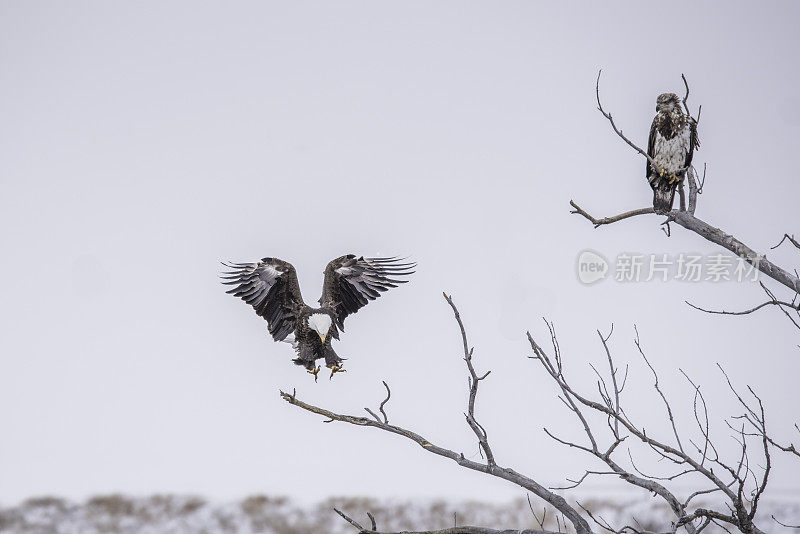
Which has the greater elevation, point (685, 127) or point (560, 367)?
point (685, 127)

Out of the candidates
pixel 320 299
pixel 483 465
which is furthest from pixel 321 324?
pixel 483 465

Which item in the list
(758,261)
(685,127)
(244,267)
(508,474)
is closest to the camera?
(508,474)

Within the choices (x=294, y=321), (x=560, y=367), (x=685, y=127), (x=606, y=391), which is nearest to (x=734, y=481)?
(x=606, y=391)

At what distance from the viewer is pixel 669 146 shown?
21.3 ft

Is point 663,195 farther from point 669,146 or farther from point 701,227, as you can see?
point 701,227

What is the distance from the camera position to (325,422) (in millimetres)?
4094

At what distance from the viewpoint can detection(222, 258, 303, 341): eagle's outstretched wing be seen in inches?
266

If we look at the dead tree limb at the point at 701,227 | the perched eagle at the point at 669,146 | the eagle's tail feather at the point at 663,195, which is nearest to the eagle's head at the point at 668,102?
the perched eagle at the point at 669,146

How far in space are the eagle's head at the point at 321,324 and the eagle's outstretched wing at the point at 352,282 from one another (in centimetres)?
57

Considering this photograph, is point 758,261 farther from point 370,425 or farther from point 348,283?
point 348,283

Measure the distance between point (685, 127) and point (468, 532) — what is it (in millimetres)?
4058

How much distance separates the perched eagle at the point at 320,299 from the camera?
250 inches

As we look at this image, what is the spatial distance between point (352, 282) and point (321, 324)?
0.91 meters

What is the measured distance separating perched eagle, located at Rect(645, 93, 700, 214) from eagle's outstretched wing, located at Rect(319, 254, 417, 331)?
2.34 metres
